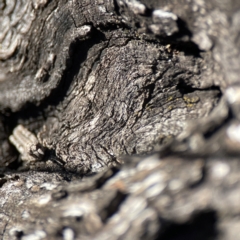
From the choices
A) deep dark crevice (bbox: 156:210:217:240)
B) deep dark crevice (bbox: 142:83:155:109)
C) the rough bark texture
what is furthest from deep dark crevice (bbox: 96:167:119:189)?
deep dark crevice (bbox: 142:83:155:109)

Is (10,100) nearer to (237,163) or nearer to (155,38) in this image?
(155,38)

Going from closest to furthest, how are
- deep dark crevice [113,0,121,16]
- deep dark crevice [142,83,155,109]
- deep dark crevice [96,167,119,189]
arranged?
deep dark crevice [96,167,119,189]
deep dark crevice [113,0,121,16]
deep dark crevice [142,83,155,109]

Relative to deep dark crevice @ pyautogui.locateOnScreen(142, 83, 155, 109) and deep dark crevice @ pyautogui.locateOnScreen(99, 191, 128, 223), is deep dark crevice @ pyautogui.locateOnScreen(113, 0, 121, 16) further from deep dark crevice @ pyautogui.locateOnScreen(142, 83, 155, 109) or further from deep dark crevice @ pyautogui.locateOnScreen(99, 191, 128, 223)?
deep dark crevice @ pyautogui.locateOnScreen(99, 191, 128, 223)

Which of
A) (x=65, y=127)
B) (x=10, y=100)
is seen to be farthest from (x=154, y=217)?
(x=10, y=100)

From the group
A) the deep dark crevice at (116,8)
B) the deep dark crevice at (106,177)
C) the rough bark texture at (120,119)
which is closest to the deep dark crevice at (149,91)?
the rough bark texture at (120,119)

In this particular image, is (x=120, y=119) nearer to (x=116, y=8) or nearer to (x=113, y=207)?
(x=116, y=8)

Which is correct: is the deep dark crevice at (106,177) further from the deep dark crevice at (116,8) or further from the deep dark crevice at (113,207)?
the deep dark crevice at (116,8)

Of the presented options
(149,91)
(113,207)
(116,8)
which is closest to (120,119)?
(149,91)

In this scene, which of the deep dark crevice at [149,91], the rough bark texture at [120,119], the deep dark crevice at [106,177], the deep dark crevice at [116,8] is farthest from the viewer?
the deep dark crevice at [149,91]
